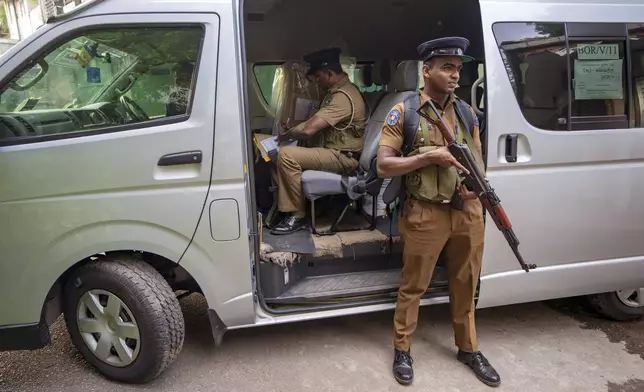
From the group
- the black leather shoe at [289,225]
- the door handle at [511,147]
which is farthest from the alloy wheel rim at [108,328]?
the door handle at [511,147]

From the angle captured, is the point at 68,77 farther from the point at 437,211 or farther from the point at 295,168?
the point at 437,211

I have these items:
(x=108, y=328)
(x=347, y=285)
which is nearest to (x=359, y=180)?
(x=347, y=285)

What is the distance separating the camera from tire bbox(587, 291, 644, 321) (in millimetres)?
3271

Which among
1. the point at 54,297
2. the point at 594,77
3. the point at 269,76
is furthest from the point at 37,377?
the point at 594,77

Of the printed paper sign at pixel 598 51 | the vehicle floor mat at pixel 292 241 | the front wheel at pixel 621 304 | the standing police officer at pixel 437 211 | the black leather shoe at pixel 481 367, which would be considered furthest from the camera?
the front wheel at pixel 621 304

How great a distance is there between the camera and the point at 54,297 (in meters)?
2.56

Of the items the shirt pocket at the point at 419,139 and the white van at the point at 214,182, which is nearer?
the white van at the point at 214,182

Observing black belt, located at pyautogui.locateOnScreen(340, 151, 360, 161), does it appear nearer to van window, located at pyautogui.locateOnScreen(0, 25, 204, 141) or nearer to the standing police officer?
the standing police officer

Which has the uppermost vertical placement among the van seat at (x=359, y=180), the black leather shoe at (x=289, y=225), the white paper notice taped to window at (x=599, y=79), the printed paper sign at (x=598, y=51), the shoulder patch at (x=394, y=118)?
the printed paper sign at (x=598, y=51)

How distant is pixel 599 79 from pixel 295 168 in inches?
80.1

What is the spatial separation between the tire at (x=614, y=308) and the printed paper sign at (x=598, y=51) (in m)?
1.61

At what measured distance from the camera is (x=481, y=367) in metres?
2.71

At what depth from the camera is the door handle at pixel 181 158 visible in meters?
2.34

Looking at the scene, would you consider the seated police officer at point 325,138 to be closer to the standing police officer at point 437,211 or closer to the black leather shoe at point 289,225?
the black leather shoe at point 289,225
